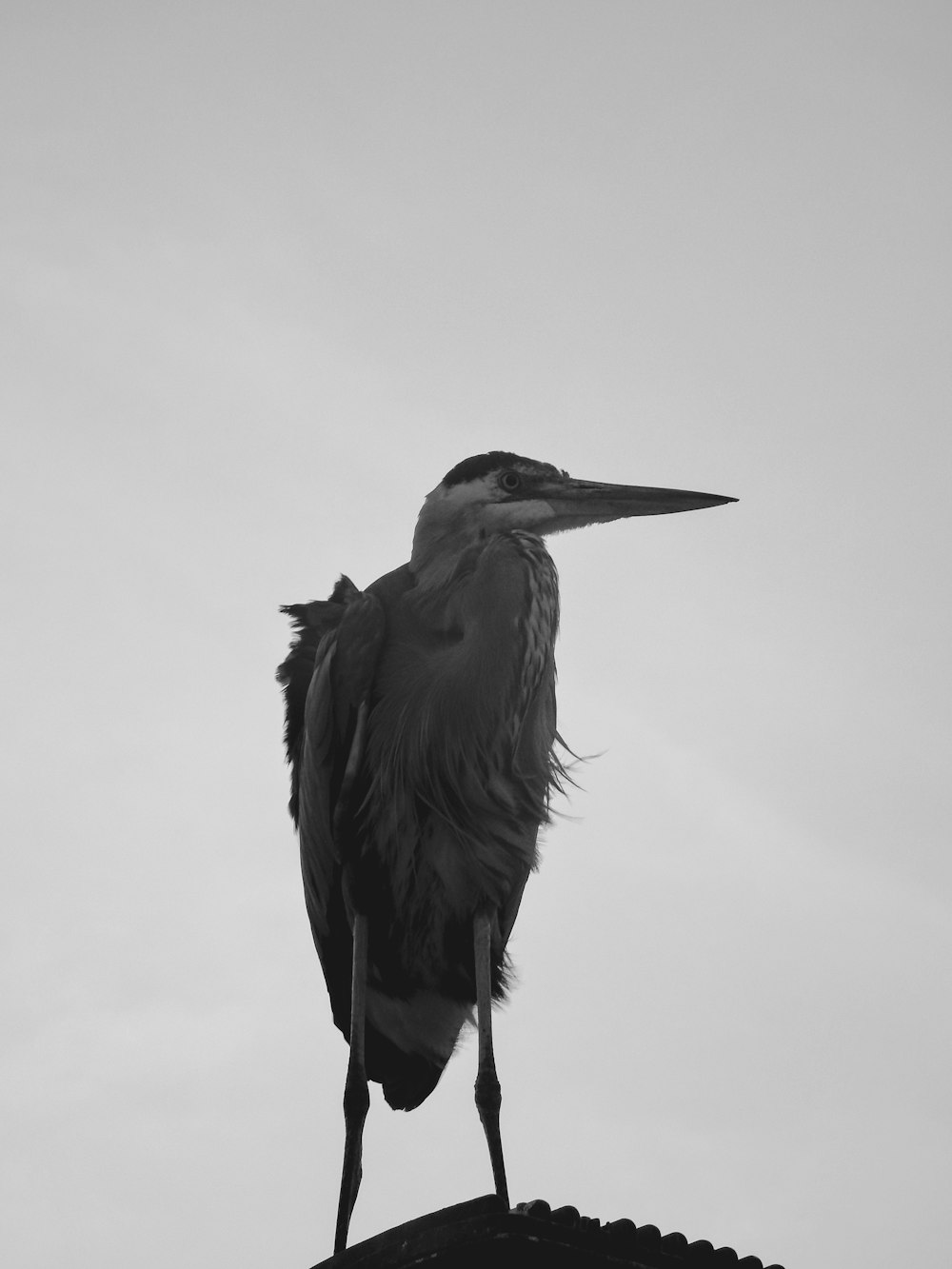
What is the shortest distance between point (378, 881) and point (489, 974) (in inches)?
19.9

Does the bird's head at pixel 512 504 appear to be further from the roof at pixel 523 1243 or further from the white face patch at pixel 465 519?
the roof at pixel 523 1243

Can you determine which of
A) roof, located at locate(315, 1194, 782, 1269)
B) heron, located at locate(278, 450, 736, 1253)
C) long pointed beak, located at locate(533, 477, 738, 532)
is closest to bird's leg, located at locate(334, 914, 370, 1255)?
heron, located at locate(278, 450, 736, 1253)

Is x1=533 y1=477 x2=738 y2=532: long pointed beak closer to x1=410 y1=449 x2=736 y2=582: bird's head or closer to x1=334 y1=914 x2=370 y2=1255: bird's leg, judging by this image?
x1=410 y1=449 x2=736 y2=582: bird's head

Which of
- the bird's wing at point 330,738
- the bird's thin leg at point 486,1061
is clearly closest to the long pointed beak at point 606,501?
the bird's wing at point 330,738

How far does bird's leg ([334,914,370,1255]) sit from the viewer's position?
4406 millimetres

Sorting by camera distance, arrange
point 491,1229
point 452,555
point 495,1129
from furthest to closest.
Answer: point 452,555, point 495,1129, point 491,1229

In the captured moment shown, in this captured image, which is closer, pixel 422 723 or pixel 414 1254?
pixel 414 1254

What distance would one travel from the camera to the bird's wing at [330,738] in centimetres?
501

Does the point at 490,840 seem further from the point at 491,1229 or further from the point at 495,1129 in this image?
the point at 491,1229

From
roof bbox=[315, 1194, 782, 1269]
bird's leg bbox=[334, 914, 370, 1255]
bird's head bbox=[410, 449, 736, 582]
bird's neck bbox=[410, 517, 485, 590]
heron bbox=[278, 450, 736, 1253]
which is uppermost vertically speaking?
bird's head bbox=[410, 449, 736, 582]

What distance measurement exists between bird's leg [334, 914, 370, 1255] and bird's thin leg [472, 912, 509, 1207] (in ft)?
1.29

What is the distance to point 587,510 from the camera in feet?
18.2

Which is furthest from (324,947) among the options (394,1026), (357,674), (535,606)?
(535,606)

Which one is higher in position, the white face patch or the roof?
the white face patch
